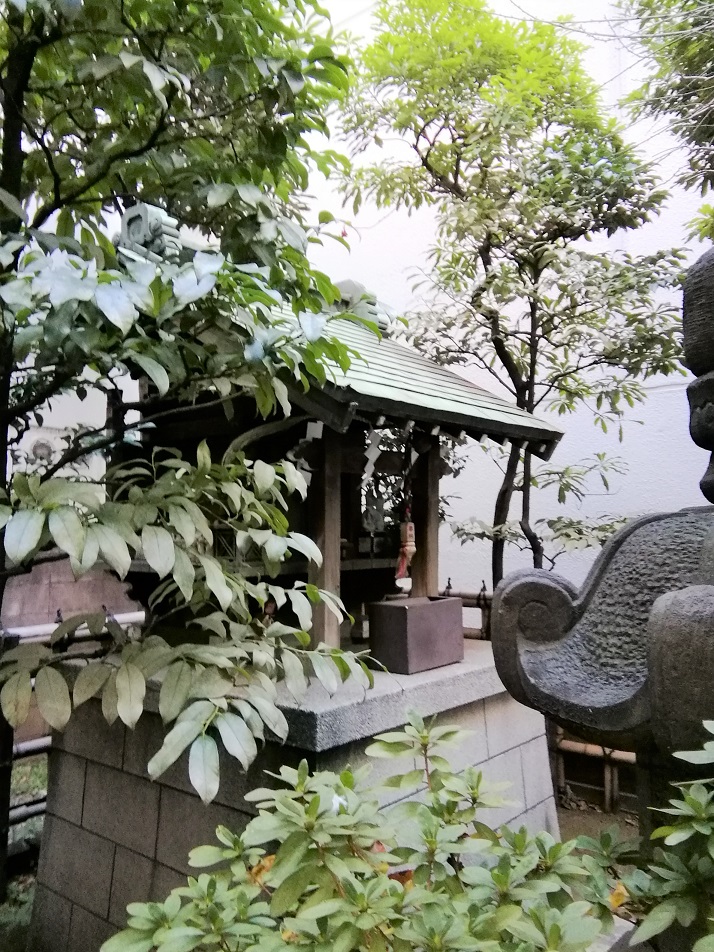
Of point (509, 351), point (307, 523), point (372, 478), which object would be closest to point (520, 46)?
point (509, 351)

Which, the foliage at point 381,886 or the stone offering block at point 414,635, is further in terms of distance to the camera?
the stone offering block at point 414,635

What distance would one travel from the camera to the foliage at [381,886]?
3.25 ft

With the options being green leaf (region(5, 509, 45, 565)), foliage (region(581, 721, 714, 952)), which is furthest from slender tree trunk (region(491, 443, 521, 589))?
green leaf (region(5, 509, 45, 565))

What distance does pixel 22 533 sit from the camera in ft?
4.15

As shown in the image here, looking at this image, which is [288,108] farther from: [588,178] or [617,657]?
[588,178]

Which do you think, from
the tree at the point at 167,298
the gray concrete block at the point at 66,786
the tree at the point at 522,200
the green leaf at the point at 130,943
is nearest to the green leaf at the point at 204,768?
the tree at the point at 167,298

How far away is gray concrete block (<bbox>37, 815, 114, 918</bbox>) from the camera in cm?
267

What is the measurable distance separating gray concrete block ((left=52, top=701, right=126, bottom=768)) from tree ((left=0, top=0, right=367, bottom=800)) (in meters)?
0.94

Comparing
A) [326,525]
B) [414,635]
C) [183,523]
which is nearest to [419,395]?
[326,525]

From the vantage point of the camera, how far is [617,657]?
152cm

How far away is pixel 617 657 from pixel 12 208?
6.15 feet

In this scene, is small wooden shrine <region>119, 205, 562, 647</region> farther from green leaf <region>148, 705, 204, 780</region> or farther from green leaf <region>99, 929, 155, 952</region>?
green leaf <region>99, 929, 155, 952</region>

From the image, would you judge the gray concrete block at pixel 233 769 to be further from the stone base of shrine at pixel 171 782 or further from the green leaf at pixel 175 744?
the green leaf at pixel 175 744

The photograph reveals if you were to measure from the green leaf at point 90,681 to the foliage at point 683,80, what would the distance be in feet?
12.3
